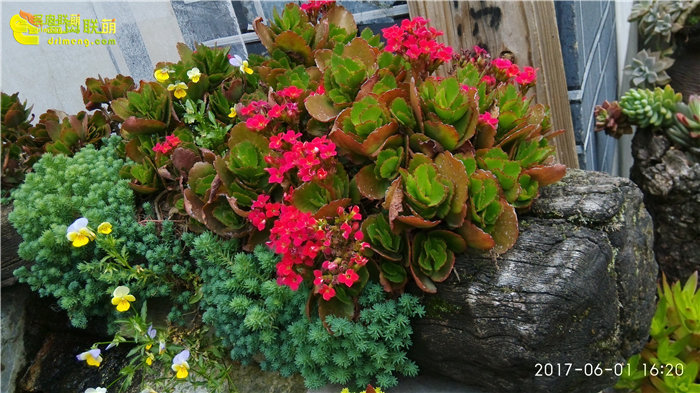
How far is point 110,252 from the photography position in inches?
79.9

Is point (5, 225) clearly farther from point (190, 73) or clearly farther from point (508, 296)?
point (508, 296)

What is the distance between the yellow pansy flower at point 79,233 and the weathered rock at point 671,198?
314 cm

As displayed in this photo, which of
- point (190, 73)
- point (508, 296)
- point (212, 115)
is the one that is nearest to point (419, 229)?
point (508, 296)

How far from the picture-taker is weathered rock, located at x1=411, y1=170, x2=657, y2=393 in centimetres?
166

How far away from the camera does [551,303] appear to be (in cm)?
164

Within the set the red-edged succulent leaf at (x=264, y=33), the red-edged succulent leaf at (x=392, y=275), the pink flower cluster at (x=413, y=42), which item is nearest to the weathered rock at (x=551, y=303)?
the red-edged succulent leaf at (x=392, y=275)

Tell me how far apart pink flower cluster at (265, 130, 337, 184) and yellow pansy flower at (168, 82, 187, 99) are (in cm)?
74

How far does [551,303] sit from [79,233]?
1.65 meters

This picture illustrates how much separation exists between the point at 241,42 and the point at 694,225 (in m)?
3.06

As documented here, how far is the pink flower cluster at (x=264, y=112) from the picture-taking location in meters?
1.98

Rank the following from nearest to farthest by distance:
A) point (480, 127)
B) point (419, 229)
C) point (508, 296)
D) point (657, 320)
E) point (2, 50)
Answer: point (508, 296), point (419, 229), point (480, 127), point (657, 320), point (2, 50)

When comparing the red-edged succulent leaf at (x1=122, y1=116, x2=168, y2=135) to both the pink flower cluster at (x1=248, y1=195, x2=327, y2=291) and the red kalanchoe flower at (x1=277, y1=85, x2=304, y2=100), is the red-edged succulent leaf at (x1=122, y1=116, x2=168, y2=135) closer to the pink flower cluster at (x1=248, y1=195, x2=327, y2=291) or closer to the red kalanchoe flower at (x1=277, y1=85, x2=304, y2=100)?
the red kalanchoe flower at (x1=277, y1=85, x2=304, y2=100)

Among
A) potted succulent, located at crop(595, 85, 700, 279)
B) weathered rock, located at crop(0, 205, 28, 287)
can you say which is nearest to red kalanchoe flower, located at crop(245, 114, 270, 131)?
weathered rock, located at crop(0, 205, 28, 287)

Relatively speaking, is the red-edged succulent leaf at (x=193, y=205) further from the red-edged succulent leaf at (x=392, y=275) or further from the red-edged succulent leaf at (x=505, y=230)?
the red-edged succulent leaf at (x=505, y=230)
